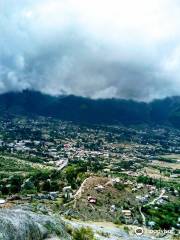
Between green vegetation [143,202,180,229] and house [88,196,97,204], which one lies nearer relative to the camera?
house [88,196,97,204]

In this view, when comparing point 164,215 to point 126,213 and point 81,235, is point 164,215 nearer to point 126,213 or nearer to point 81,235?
point 126,213

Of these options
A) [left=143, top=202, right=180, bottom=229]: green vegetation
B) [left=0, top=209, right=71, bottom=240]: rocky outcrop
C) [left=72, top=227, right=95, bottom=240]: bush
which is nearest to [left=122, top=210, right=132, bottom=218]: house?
[left=143, top=202, right=180, bottom=229]: green vegetation

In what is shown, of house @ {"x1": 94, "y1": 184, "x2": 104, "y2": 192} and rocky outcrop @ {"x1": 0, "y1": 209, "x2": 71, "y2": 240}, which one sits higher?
rocky outcrop @ {"x1": 0, "y1": 209, "x2": 71, "y2": 240}

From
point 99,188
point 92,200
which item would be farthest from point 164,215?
point 92,200

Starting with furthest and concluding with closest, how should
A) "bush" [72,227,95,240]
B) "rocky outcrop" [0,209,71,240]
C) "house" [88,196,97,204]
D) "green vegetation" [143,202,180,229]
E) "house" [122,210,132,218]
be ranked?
1. "green vegetation" [143,202,180,229]
2. "house" [88,196,97,204]
3. "house" [122,210,132,218]
4. "bush" [72,227,95,240]
5. "rocky outcrop" [0,209,71,240]

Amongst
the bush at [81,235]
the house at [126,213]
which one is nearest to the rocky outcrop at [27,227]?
the bush at [81,235]

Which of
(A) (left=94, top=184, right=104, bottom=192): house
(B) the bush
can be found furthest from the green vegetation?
(B) the bush

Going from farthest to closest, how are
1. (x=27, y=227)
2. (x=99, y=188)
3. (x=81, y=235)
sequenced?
(x=99, y=188) → (x=81, y=235) → (x=27, y=227)

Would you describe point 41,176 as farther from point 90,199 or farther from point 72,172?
point 90,199

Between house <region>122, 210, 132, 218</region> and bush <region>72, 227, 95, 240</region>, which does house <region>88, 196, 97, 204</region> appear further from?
bush <region>72, 227, 95, 240</region>

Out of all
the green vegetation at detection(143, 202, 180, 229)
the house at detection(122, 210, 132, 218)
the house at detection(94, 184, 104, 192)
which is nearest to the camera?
the house at detection(122, 210, 132, 218)

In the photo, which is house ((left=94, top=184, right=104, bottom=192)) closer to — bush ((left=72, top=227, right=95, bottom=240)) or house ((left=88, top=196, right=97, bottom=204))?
house ((left=88, top=196, right=97, bottom=204))

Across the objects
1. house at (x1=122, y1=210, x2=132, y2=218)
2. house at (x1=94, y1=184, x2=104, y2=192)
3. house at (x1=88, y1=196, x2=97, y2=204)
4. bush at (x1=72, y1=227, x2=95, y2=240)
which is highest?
bush at (x1=72, y1=227, x2=95, y2=240)
